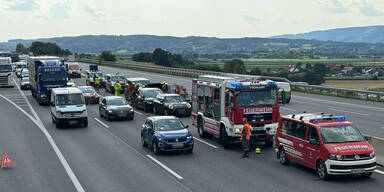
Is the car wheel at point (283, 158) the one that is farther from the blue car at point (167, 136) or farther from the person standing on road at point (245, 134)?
the blue car at point (167, 136)

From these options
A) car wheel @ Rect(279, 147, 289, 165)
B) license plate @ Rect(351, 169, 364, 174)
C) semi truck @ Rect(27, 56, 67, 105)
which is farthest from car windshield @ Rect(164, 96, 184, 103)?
license plate @ Rect(351, 169, 364, 174)

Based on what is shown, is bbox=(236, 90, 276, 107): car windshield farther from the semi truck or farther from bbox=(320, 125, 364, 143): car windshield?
the semi truck

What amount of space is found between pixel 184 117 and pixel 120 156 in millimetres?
13278

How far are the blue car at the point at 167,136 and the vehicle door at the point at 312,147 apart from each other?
18.9ft

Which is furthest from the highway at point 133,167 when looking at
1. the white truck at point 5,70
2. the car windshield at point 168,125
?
the white truck at point 5,70

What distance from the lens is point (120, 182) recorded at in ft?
52.9

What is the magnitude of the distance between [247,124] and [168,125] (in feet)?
11.7

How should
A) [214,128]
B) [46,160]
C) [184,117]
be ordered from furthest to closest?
[184,117]
[214,128]
[46,160]

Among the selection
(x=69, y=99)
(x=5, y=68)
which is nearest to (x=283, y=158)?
(x=69, y=99)

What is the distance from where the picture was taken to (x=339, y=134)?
16.0 meters

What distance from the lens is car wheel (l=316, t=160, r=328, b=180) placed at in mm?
15470

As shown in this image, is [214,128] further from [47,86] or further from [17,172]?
[47,86]

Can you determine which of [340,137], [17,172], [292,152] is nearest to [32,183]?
[17,172]

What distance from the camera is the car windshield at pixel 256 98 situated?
69.8 ft
